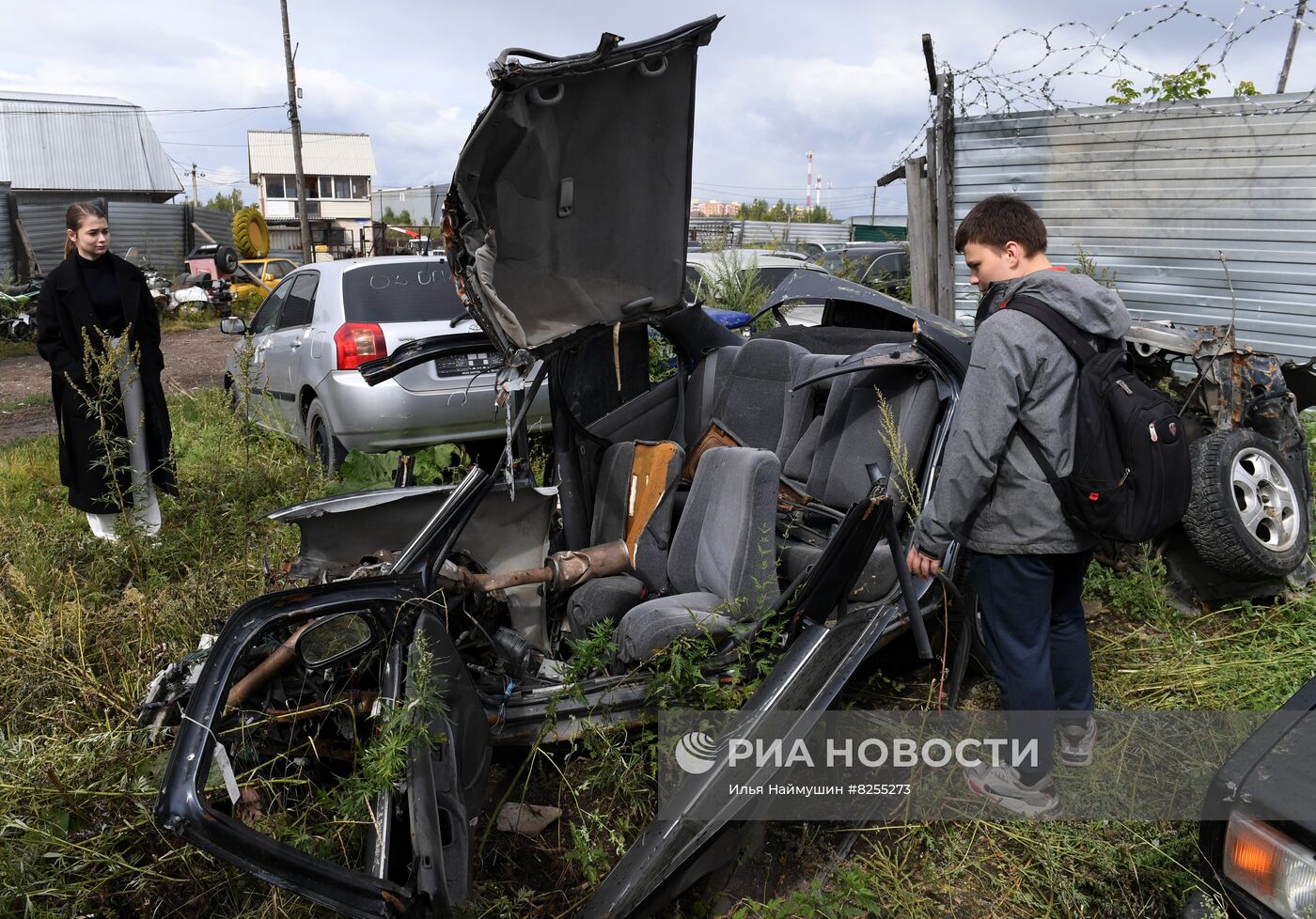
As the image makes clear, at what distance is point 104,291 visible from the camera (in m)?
5.03

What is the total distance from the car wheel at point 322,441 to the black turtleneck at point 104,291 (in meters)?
1.40

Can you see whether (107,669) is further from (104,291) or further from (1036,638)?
(1036,638)

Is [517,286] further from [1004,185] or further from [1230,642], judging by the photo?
[1004,185]

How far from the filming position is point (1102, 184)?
721 centimetres

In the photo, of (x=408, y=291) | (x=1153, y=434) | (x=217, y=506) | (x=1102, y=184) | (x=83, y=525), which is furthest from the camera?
(x=1102, y=184)

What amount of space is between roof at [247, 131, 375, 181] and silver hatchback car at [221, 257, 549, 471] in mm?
50528

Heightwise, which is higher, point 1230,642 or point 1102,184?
point 1102,184

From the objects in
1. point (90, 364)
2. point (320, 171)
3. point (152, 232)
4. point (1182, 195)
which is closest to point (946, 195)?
point (1182, 195)

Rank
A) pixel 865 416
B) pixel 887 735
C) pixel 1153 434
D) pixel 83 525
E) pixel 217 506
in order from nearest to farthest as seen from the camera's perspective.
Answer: pixel 1153 434 → pixel 887 735 → pixel 865 416 → pixel 217 506 → pixel 83 525

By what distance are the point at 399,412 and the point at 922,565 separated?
4.04 meters

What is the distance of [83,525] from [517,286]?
3.88 meters

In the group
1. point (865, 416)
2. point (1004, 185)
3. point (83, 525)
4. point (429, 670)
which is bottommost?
point (83, 525)

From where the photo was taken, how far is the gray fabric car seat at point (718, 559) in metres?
2.96

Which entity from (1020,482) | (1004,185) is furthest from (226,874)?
(1004,185)
